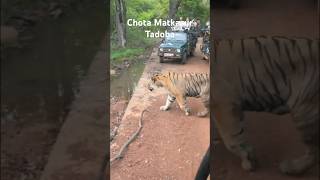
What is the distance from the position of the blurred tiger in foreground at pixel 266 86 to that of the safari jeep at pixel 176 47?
128mm

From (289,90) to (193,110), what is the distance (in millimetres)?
312

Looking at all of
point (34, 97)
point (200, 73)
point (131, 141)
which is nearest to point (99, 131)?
point (131, 141)

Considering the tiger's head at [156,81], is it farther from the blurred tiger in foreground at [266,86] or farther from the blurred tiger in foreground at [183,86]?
the blurred tiger in foreground at [266,86]

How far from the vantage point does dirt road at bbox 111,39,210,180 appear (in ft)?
5.52

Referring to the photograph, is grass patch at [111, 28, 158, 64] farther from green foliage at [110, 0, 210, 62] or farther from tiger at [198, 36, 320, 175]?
tiger at [198, 36, 320, 175]

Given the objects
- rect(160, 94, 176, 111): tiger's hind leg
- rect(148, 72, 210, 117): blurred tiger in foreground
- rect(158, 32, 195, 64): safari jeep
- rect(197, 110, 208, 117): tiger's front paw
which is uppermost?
rect(158, 32, 195, 64): safari jeep

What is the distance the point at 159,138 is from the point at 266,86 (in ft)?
1.18

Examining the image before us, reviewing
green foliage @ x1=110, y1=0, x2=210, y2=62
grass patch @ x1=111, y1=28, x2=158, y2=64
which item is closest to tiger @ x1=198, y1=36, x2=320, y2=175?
green foliage @ x1=110, y1=0, x2=210, y2=62

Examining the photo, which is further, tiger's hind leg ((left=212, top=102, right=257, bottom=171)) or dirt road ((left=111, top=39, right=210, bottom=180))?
dirt road ((left=111, top=39, right=210, bottom=180))

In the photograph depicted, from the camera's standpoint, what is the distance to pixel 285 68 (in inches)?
59.5

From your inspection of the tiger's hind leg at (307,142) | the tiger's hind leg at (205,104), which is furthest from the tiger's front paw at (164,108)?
the tiger's hind leg at (307,142)

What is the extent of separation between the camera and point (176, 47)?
171 cm

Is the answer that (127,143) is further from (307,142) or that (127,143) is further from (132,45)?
(307,142)

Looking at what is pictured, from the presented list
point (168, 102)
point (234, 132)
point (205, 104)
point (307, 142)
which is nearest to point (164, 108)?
point (168, 102)
